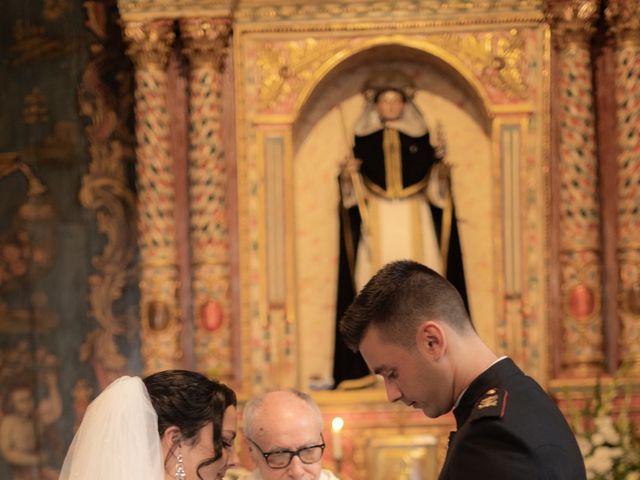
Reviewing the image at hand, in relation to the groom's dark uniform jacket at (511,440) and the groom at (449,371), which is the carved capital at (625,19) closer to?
the groom at (449,371)

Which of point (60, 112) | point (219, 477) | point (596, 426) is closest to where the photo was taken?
point (219, 477)

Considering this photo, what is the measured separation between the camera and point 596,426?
7883 mm

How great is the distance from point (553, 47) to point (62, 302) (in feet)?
13.0

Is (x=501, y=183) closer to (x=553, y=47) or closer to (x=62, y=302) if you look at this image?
(x=553, y=47)

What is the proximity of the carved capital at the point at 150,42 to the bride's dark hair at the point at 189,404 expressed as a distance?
5.21 metres

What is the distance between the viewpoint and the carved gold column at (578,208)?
29.0 ft

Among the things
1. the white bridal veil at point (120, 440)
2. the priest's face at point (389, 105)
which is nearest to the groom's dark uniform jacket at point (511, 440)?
the white bridal veil at point (120, 440)

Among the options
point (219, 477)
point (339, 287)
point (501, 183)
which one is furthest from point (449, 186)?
point (219, 477)

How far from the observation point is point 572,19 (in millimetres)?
8836

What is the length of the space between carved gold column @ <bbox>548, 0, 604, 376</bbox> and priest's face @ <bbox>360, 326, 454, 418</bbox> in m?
5.50

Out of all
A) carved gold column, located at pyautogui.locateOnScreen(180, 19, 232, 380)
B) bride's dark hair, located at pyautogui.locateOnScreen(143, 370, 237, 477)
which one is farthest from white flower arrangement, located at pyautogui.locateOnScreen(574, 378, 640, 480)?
bride's dark hair, located at pyautogui.locateOnScreen(143, 370, 237, 477)

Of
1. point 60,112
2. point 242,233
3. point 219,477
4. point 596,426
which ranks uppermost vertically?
point 60,112

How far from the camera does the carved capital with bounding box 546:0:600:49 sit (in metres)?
8.82

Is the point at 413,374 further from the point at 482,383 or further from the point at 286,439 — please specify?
the point at 286,439
